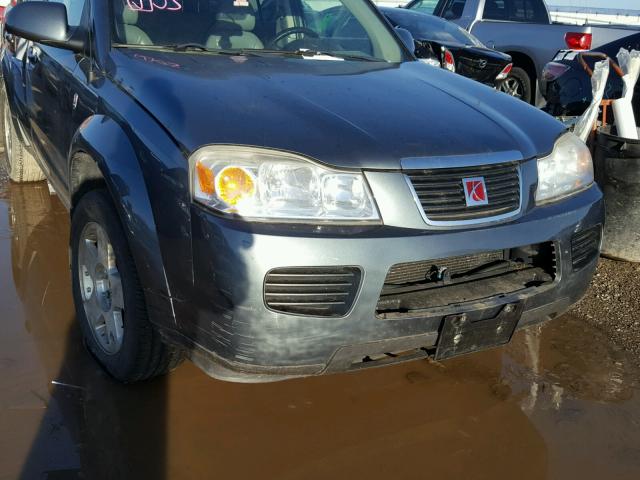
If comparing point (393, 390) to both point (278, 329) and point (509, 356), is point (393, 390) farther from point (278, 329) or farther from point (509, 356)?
point (278, 329)

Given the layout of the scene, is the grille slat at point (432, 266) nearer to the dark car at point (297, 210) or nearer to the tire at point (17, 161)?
the dark car at point (297, 210)

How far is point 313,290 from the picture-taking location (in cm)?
210

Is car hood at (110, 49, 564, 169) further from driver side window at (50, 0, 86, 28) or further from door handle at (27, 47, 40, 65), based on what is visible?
door handle at (27, 47, 40, 65)

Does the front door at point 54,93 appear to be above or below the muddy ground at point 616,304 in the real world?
above

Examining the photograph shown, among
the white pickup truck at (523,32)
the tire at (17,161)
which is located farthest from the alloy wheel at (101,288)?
the white pickup truck at (523,32)

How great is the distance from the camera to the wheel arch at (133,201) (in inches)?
89.7

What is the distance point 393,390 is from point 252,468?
2.51 feet

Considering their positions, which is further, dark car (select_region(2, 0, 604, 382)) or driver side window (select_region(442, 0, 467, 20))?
driver side window (select_region(442, 0, 467, 20))

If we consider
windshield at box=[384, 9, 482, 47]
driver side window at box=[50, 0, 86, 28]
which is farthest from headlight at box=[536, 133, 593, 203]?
windshield at box=[384, 9, 482, 47]

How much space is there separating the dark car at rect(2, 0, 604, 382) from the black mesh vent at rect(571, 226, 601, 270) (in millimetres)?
12

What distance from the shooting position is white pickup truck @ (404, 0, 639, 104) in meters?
Answer: 8.18

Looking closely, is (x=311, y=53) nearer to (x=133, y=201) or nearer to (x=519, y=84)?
(x=133, y=201)

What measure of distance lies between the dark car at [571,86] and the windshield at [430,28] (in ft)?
7.69

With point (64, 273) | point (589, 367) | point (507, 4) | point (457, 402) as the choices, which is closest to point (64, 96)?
point (64, 273)
